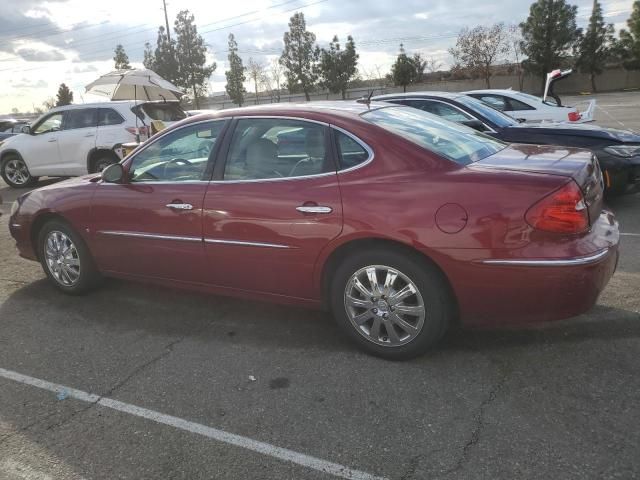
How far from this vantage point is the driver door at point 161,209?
3.94 m

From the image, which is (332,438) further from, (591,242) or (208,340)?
(591,242)

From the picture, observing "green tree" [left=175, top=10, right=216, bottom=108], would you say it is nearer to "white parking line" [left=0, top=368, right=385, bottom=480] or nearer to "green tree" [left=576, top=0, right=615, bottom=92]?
"green tree" [left=576, top=0, right=615, bottom=92]

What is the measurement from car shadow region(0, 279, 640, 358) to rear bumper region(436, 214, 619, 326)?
515 millimetres

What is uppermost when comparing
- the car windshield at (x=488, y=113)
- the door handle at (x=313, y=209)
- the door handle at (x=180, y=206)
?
the car windshield at (x=488, y=113)

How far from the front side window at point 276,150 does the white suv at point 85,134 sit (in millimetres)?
7612

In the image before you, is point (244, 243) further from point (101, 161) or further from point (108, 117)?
point (101, 161)

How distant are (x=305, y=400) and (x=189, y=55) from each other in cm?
5777

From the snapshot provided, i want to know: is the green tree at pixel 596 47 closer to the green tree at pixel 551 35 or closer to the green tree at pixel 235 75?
the green tree at pixel 551 35

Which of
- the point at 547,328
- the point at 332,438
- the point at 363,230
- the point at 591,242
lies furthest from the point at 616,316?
the point at 332,438

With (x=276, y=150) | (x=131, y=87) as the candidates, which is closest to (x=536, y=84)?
(x=131, y=87)

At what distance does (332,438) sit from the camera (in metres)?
2.70

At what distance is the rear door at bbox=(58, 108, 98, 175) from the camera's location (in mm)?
11148

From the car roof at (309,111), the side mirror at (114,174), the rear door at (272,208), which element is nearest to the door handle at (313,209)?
the rear door at (272,208)

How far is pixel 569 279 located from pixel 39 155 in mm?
11760
